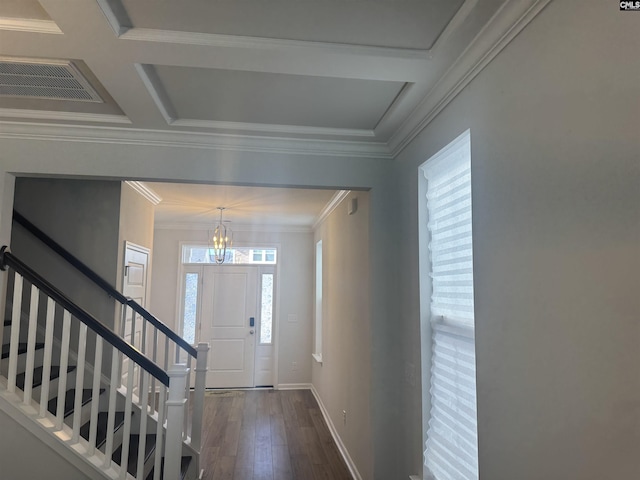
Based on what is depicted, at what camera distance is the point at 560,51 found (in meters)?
1.17

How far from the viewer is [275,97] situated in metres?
2.13

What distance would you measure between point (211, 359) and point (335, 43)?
5567 millimetres

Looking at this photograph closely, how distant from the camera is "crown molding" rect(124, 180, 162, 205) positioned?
3.74m

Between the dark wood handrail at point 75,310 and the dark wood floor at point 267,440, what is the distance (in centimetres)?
157

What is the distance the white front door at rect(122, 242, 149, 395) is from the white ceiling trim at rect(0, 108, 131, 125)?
1.43m

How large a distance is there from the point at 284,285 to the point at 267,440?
2.66 m

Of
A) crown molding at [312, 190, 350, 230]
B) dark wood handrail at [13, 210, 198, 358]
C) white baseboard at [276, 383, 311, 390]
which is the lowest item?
white baseboard at [276, 383, 311, 390]

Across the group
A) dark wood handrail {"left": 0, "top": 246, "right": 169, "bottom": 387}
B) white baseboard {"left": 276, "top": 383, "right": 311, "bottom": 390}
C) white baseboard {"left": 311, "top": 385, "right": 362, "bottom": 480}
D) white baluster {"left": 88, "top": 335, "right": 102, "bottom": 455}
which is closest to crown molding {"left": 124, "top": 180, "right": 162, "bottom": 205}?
dark wood handrail {"left": 0, "top": 246, "right": 169, "bottom": 387}

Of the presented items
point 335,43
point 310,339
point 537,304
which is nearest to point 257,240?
point 310,339

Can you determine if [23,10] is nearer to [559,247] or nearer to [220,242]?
[559,247]

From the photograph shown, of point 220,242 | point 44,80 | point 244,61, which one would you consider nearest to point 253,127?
point 244,61

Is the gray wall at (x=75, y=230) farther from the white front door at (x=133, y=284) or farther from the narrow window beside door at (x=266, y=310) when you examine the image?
the narrow window beside door at (x=266, y=310)

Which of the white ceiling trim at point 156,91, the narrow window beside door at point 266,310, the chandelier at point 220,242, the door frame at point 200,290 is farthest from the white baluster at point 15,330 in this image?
the narrow window beside door at point 266,310

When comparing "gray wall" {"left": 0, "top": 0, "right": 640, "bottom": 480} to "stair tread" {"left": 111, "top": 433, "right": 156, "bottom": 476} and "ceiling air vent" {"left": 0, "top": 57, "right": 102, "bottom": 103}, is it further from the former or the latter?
"stair tread" {"left": 111, "top": 433, "right": 156, "bottom": 476}
